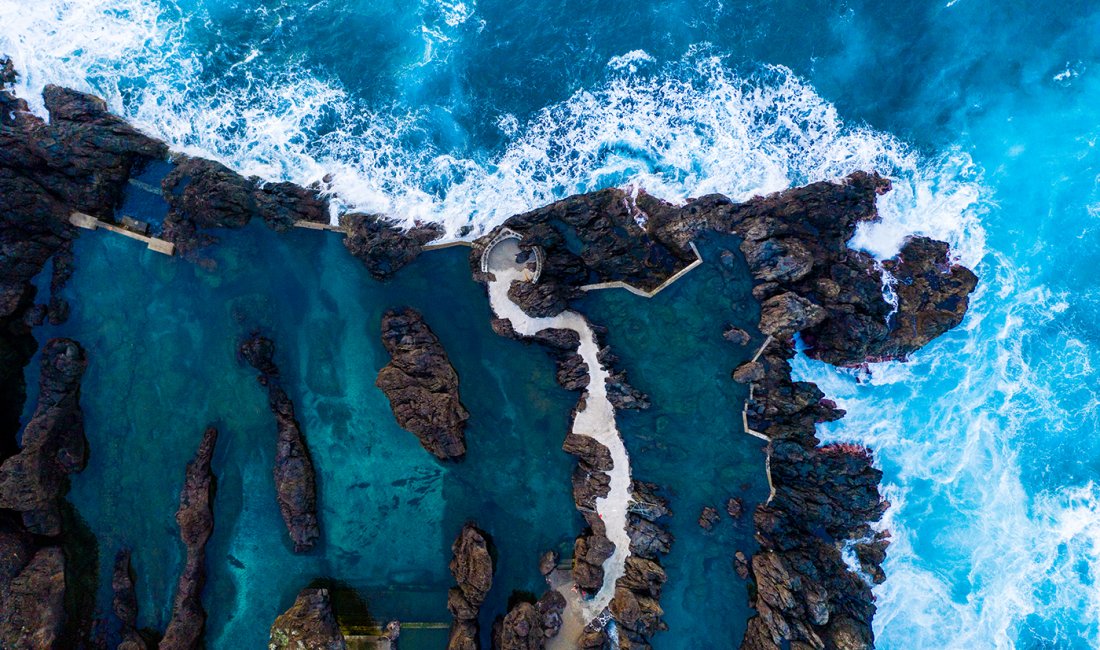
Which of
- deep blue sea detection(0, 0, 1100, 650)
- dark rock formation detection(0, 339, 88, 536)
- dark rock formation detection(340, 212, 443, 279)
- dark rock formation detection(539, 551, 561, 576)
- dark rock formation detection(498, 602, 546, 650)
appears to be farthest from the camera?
deep blue sea detection(0, 0, 1100, 650)

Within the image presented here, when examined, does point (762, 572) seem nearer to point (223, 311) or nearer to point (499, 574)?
point (499, 574)

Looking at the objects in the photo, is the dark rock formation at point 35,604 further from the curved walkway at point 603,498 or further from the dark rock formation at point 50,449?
the curved walkway at point 603,498

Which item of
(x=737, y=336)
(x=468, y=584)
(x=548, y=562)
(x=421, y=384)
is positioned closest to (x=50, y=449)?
(x=421, y=384)

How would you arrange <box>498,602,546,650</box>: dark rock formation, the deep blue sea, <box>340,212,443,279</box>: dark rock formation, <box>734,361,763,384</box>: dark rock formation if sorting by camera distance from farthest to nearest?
the deep blue sea, <box>734,361,763,384</box>: dark rock formation, <box>340,212,443,279</box>: dark rock formation, <box>498,602,546,650</box>: dark rock formation

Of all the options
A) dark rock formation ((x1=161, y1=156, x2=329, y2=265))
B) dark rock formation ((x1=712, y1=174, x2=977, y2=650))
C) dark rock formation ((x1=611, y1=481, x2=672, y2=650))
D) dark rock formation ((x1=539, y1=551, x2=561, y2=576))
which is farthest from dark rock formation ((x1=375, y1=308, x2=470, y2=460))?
dark rock formation ((x1=712, y1=174, x2=977, y2=650))

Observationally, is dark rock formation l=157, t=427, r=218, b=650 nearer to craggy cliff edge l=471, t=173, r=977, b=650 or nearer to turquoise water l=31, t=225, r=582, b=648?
turquoise water l=31, t=225, r=582, b=648

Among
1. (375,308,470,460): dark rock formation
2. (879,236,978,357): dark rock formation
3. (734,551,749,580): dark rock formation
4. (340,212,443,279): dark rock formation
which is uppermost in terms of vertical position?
(879,236,978,357): dark rock formation

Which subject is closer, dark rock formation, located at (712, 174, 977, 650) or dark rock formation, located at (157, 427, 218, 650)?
dark rock formation, located at (712, 174, 977, 650)
